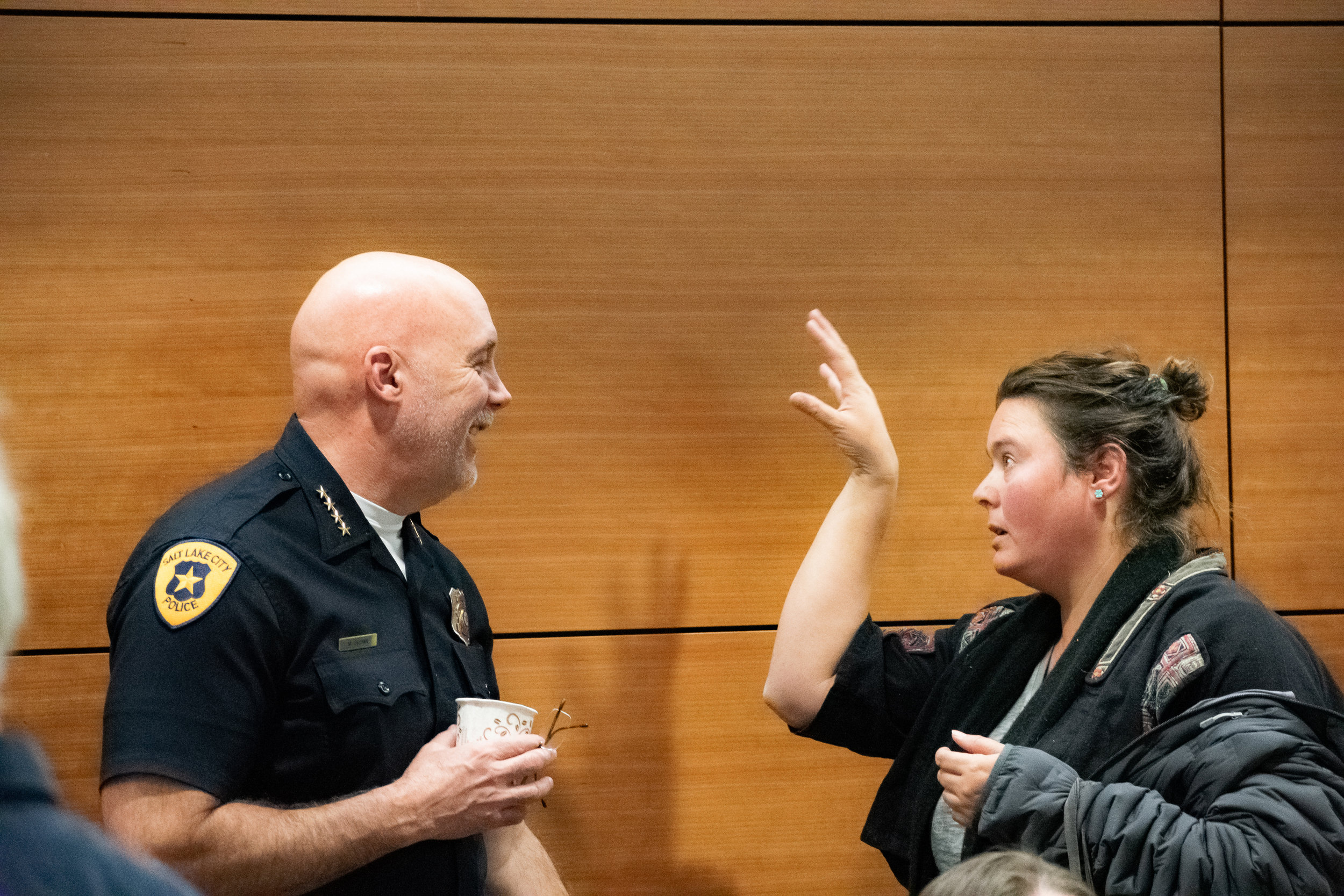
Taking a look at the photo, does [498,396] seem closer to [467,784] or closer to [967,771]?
[467,784]

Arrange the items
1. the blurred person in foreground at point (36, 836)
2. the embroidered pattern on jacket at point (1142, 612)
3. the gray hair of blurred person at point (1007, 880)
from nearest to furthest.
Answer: the blurred person in foreground at point (36, 836), the gray hair of blurred person at point (1007, 880), the embroidered pattern on jacket at point (1142, 612)

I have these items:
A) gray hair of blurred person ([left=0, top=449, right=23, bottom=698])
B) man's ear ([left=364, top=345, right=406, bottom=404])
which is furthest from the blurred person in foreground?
man's ear ([left=364, top=345, right=406, bottom=404])

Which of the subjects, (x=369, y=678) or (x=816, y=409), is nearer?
(x=369, y=678)

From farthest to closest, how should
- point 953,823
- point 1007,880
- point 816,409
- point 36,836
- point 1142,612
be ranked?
point 816,409 < point 953,823 < point 1142,612 < point 1007,880 < point 36,836

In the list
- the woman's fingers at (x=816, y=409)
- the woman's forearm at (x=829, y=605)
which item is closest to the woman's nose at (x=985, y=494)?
the woman's forearm at (x=829, y=605)

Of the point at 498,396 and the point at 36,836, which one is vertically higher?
the point at 498,396

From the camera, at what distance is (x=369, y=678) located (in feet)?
5.24

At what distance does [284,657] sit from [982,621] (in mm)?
1220

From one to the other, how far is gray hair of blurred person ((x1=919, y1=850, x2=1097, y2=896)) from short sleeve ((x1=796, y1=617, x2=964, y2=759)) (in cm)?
65

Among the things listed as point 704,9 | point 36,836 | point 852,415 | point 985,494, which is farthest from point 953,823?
point 704,9

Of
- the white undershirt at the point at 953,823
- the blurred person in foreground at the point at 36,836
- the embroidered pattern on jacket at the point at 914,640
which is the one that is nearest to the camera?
the blurred person in foreground at the point at 36,836

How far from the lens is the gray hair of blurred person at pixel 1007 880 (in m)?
1.24

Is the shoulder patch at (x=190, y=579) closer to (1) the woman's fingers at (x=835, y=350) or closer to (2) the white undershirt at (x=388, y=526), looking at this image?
(2) the white undershirt at (x=388, y=526)

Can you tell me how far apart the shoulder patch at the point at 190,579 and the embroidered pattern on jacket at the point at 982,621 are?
4.11 feet
